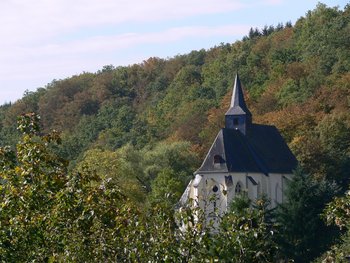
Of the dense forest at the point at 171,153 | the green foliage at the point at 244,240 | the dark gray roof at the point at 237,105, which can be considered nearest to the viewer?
the green foliage at the point at 244,240

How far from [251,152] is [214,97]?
43419 mm

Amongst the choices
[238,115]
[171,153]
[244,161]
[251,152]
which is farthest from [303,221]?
[171,153]

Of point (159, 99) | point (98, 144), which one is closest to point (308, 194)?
point (98, 144)

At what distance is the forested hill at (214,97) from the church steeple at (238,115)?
16.3 ft

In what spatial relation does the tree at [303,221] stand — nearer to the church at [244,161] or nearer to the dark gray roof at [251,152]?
the church at [244,161]

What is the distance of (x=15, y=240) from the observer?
20562 millimetres

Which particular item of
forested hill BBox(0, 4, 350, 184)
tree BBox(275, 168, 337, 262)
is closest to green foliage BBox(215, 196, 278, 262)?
tree BBox(275, 168, 337, 262)

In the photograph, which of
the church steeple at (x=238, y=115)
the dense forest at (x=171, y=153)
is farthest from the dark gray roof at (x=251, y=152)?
the dense forest at (x=171, y=153)

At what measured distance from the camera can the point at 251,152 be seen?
253 feet

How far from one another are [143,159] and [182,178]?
16.9ft

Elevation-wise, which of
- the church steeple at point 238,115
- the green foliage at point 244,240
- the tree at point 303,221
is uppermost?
the green foliage at point 244,240

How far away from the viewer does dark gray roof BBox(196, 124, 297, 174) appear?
7516 cm

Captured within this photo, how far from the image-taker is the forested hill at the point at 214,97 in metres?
90.9

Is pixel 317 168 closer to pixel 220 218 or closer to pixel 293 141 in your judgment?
pixel 293 141
